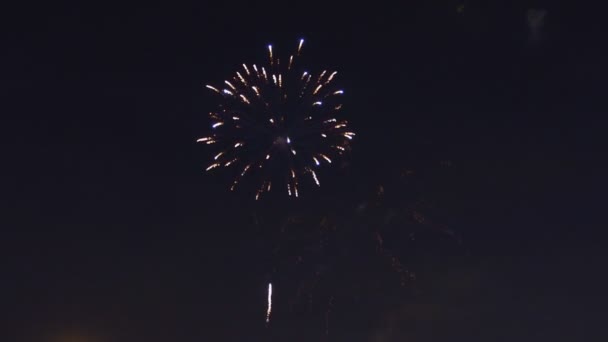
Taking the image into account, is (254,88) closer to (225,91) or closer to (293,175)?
(225,91)

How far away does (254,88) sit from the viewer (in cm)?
3984

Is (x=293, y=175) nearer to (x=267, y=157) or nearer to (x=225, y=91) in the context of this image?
(x=267, y=157)

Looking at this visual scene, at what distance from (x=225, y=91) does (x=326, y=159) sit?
485cm

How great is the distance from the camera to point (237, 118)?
1597 inches

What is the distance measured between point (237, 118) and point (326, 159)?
12.9ft

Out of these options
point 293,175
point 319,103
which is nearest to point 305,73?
point 319,103

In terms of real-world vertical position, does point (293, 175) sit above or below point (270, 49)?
below

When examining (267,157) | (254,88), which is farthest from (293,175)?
(254,88)

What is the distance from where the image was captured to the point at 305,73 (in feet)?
130

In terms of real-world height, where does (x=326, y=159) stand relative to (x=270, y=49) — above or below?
below

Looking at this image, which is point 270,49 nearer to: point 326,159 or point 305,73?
point 305,73

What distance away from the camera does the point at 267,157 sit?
133 ft

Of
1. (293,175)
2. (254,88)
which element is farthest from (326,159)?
(254,88)

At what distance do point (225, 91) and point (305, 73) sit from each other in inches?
131
